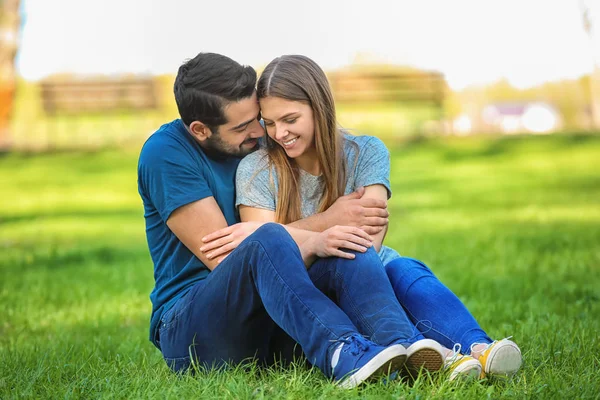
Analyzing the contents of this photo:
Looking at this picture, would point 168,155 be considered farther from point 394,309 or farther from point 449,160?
point 449,160

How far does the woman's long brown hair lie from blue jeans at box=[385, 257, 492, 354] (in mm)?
528

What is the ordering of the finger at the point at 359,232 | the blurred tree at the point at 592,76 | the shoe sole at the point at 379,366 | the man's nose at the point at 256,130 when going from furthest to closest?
the blurred tree at the point at 592,76
the man's nose at the point at 256,130
the finger at the point at 359,232
the shoe sole at the point at 379,366

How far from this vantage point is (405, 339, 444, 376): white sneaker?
2.89m

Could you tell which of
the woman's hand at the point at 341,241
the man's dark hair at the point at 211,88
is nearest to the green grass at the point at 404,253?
the woman's hand at the point at 341,241

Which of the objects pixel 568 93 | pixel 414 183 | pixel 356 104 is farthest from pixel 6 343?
pixel 568 93

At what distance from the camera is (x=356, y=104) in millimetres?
15125

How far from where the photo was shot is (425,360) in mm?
2953

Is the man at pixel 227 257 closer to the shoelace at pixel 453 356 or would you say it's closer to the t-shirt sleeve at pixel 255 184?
the t-shirt sleeve at pixel 255 184

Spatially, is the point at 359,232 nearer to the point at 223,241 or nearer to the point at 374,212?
the point at 374,212

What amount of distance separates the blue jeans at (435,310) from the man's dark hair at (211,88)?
3.41 feet

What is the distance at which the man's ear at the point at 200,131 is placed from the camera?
363 centimetres

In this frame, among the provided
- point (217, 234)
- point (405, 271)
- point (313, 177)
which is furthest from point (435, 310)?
point (217, 234)

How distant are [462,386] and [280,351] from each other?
0.86 m

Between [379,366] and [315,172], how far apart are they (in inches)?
49.1
